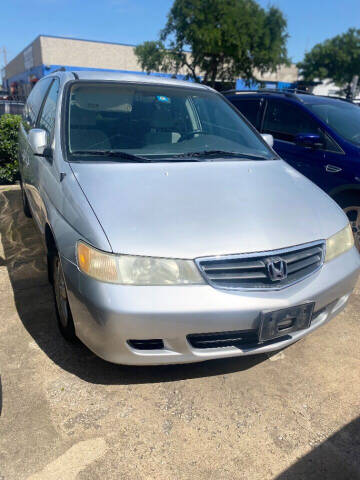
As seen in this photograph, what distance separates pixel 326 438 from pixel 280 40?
3023 centimetres

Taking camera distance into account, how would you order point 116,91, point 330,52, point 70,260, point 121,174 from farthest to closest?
point 330,52
point 116,91
point 121,174
point 70,260

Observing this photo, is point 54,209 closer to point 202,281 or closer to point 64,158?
point 64,158

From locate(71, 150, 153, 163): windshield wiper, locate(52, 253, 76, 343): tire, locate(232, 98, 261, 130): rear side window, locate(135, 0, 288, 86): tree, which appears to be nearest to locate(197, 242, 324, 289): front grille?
locate(52, 253, 76, 343): tire

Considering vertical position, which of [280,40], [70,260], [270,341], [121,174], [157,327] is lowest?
[270,341]

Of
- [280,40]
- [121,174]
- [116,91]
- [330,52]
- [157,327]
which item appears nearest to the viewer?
[157,327]

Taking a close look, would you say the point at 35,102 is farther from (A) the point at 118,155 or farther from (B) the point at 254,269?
(B) the point at 254,269

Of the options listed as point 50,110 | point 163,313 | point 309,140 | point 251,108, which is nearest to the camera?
point 163,313

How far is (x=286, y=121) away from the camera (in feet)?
16.4

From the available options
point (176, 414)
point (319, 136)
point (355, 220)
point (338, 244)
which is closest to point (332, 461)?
point (176, 414)

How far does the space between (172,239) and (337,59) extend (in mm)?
45842

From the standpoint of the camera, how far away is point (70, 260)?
7.18 feet

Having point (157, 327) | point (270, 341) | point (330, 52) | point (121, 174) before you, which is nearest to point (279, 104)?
point (121, 174)

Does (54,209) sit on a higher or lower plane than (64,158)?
lower

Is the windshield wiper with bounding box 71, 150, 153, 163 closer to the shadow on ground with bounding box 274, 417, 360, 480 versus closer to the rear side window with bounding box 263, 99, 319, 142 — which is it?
the shadow on ground with bounding box 274, 417, 360, 480
